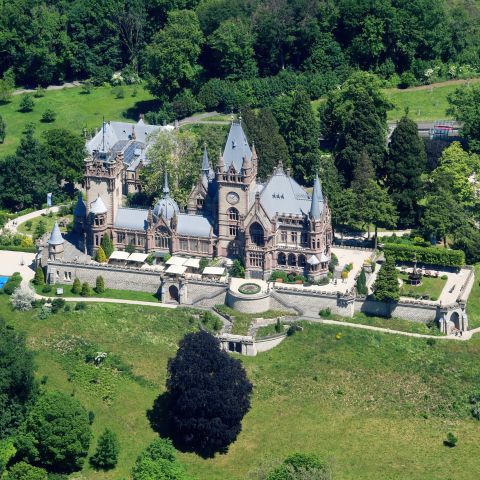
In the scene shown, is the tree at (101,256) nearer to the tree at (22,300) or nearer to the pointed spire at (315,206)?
the tree at (22,300)

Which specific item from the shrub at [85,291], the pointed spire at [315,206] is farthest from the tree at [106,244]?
the pointed spire at [315,206]

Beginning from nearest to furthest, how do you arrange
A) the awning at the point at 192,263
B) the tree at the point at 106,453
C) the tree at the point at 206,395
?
the tree at the point at 106,453, the tree at the point at 206,395, the awning at the point at 192,263

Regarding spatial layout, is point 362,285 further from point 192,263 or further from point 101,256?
point 101,256

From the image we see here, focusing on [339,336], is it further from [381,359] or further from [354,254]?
[354,254]

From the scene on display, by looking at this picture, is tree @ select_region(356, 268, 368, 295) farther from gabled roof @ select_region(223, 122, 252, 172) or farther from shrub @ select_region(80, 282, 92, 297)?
shrub @ select_region(80, 282, 92, 297)

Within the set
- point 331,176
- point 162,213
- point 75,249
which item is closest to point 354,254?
point 331,176
